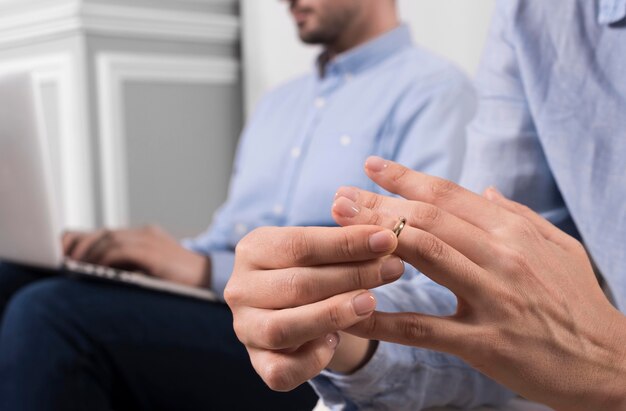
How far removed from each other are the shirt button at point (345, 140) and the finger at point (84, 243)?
401 millimetres

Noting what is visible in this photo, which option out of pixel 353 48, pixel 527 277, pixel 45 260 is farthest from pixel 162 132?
pixel 527 277

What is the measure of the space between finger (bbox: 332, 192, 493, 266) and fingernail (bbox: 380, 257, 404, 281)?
0.03 meters

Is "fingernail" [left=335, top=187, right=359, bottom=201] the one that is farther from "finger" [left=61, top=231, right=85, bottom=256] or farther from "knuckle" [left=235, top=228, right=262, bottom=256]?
"finger" [left=61, top=231, right=85, bottom=256]

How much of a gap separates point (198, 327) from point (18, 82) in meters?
0.39

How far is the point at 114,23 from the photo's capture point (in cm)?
241

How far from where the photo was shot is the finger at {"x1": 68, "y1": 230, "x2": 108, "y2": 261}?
4.28 ft

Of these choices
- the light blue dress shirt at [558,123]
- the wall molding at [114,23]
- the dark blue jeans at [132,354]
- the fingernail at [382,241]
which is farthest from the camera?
the wall molding at [114,23]

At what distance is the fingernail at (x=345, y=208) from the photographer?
1.71 ft

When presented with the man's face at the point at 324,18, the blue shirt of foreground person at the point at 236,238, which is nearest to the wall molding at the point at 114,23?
the blue shirt of foreground person at the point at 236,238

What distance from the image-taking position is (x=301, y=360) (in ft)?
1.75

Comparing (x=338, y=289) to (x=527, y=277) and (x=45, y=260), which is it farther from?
(x=45, y=260)

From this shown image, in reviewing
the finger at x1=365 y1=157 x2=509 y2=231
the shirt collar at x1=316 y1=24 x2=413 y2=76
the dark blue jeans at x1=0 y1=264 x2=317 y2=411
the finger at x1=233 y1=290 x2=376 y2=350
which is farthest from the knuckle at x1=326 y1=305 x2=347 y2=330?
the shirt collar at x1=316 y1=24 x2=413 y2=76

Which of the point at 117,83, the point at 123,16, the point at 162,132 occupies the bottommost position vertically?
the point at 162,132

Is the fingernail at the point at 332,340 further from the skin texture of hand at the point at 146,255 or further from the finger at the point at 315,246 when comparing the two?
the skin texture of hand at the point at 146,255
